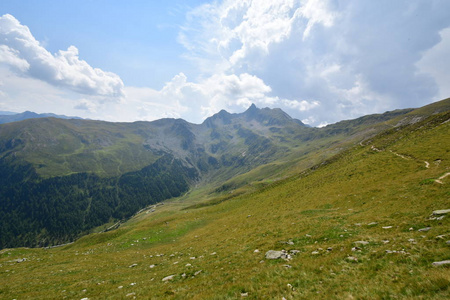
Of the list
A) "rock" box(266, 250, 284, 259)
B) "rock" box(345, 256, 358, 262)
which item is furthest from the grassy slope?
"rock" box(266, 250, 284, 259)

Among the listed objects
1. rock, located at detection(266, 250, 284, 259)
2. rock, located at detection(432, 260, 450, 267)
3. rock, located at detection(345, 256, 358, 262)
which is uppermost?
rock, located at detection(432, 260, 450, 267)

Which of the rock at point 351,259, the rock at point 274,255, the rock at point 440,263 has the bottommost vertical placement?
the rock at point 274,255

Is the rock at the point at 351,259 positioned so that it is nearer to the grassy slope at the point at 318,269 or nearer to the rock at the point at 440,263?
the grassy slope at the point at 318,269

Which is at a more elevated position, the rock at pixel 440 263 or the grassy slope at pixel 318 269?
the rock at pixel 440 263

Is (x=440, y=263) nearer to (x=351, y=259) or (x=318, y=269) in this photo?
(x=351, y=259)

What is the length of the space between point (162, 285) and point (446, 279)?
14.4 metres

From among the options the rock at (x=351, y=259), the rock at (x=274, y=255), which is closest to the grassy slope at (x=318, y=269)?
the rock at (x=351, y=259)

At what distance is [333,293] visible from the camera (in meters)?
7.55

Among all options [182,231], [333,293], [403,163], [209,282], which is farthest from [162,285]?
[403,163]

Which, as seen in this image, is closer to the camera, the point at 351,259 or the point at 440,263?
the point at 440,263

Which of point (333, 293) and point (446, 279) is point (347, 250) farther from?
point (446, 279)

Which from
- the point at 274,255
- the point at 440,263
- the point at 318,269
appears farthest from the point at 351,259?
the point at 274,255

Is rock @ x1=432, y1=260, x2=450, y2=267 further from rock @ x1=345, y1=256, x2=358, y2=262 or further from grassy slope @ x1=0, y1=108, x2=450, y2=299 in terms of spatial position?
rock @ x1=345, y1=256, x2=358, y2=262

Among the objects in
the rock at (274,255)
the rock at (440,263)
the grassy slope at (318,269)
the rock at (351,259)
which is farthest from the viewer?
the rock at (274,255)
